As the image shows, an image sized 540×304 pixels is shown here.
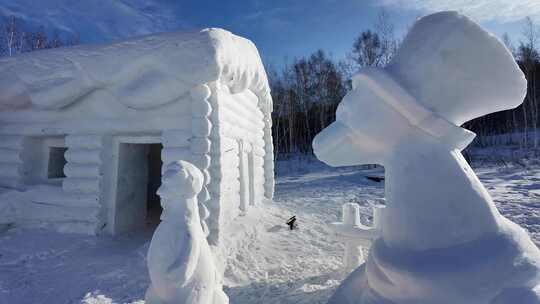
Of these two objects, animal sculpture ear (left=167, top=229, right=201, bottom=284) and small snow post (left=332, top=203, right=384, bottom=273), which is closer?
animal sculpture ear (left=167, top=229, right=201, bottom=284)

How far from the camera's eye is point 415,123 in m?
1.34

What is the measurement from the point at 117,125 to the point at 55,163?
7.48ft

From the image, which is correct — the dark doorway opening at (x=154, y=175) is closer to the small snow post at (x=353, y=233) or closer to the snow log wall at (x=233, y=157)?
the snow log wall at (x=233, y=157)

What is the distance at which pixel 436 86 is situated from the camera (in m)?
1.33

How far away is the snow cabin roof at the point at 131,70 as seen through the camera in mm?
4559

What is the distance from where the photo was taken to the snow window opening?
6129 millimetres

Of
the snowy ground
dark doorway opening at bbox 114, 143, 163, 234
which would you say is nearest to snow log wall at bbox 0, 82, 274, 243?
dark doorway opening at bbox 114, 143, 163, 234

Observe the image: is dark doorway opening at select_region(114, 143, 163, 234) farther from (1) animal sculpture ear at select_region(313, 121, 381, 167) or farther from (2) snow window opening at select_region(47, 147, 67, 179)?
(1) animal sculpture ear at select_region(313, 121, 381, 167)

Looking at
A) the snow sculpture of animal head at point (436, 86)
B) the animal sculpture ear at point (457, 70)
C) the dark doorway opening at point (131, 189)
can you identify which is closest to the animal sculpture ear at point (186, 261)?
the snow sculpture of animal head at point (436, 86)

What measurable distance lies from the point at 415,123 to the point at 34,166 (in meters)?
6.96

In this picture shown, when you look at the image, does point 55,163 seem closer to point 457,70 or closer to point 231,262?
point 231,262

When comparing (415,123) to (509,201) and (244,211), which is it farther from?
(509,201)

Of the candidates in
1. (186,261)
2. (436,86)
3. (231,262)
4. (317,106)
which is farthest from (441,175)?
(317,106)


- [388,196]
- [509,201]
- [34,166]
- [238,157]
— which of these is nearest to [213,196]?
[238,157]
